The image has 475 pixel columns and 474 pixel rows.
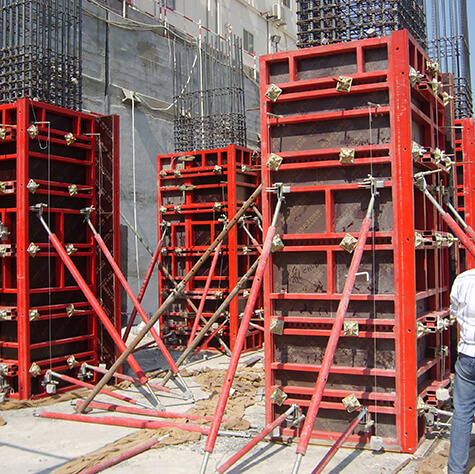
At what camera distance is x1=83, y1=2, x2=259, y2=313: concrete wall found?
15391 mm

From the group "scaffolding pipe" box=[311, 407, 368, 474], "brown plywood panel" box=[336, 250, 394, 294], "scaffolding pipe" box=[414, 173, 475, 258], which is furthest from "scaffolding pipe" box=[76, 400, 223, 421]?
"scaffolding pipe" box=[414, 173, 475, 258]

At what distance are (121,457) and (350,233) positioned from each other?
2996mm

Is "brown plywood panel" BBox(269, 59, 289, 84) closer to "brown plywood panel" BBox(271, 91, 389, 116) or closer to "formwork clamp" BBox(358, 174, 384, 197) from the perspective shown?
"brown plywood panel" BBox(271, 91, 389, 116)

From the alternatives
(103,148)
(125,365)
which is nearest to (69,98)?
(103,148)

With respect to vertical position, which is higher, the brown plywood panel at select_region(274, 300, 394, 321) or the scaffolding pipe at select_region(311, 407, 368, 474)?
the brown plywood panel at select_region(274, 300, 394, 321)

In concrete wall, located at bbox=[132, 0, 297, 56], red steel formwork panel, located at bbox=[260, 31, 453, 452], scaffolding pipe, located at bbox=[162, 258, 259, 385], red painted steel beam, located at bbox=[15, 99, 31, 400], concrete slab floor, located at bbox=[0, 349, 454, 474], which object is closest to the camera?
concrete slab floor, located at bbox=[0, 349, 454, 474]

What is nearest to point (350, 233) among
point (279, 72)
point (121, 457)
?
point (279, 72)

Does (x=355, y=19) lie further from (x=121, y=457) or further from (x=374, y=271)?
(x=121, y=457)

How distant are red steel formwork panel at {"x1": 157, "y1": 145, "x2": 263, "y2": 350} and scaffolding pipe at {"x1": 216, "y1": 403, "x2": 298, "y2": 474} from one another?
197 inches

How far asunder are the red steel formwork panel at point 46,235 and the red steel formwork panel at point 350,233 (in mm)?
3535

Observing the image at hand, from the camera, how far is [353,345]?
5.78 meters

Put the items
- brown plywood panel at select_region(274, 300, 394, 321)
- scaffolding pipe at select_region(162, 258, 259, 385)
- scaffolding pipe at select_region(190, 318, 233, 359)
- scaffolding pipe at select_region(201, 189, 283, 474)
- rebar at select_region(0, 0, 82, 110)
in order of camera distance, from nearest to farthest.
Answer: scaffolding pipe at select_region(201, 189, 283, 474) → brown plywood panel at select_region(274, 300, 394, 321) → scaffolding pipe at select_region(162, 258, 259, 385) → rebar at select_region(0, 0, 82, 110) → scaffolding pipe at select_region(190, 318, 233, 359)

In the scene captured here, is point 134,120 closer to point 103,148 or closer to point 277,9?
point 103,148

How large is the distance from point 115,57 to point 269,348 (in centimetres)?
1222
